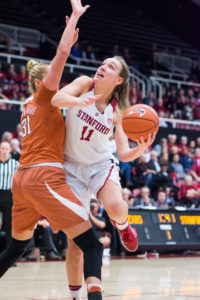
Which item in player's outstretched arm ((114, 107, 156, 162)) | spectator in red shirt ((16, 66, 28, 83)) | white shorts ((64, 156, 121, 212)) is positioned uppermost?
spectator in red shirt ((16, 66, 28, 83))

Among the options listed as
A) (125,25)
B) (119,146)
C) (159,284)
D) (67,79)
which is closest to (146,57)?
(125,25)

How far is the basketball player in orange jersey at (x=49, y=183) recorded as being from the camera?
3877 millimetres

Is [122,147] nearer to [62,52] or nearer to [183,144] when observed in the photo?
[62,52]

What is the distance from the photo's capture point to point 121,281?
691 centimetres

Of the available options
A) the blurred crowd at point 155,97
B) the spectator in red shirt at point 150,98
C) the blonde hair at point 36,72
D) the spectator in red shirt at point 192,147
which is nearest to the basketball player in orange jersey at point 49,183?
the blonde hair at point 36,72

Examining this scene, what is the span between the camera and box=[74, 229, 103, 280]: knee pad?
384 cm

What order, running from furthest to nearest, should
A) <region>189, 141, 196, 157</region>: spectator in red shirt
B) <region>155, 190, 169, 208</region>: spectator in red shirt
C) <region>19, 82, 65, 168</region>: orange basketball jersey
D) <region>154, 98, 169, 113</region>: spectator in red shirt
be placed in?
<region>154, 98, 169, 113</region>: spectator in red shirt, <region>189, 141, 196, 157</region>: spectator in red shirt, <region>155, 190, 169, 208</region>: spectator in red shirt, <region>19, 82, 65, 168</region>: orange basketball jersey

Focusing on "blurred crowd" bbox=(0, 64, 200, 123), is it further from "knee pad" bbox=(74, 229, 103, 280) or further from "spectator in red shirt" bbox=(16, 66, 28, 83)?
"knee pad" bbox=(74, 229, 103, 280)

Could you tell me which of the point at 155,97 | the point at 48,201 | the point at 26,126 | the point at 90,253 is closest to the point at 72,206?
the point at 48,201

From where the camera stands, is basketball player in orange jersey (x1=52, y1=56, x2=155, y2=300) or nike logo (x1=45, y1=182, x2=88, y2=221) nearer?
nike logo (x1=45, y1=182, x2=88, y2=221)

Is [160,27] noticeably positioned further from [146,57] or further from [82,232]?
[82,232]

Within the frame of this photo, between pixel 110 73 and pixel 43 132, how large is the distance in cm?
71

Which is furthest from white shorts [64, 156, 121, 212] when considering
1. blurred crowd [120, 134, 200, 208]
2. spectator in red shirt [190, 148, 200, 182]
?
spectator in red shirt [190, 148, 200, 182]

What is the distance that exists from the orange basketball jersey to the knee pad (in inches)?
24.2
